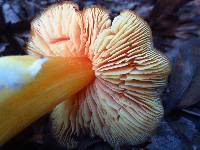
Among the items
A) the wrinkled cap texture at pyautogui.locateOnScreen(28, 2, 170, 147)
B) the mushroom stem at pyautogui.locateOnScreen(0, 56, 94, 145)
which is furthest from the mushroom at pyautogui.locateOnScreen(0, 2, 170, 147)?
the mushroom stem at pyautogui.locateOnScreen(0, 56, 94, 145)

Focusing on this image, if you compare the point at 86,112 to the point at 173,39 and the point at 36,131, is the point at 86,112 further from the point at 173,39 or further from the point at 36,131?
the point at 173,39

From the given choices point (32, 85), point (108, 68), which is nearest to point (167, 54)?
point (108, 68)

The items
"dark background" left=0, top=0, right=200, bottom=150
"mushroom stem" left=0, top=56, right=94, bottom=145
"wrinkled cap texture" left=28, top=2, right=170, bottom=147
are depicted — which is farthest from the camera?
"dark background" left=0, top=0, right=200, bottom=150

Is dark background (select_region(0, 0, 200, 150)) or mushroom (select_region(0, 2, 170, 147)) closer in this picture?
mushroom (select_region(0, 2, 170, 147))

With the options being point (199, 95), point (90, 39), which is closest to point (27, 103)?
point (90, 39)

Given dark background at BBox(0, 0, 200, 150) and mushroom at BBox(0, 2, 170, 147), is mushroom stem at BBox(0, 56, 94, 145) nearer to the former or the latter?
mushroom at BBox(0, 2, 170, 147)

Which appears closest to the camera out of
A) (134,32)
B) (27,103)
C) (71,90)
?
(27,103)
